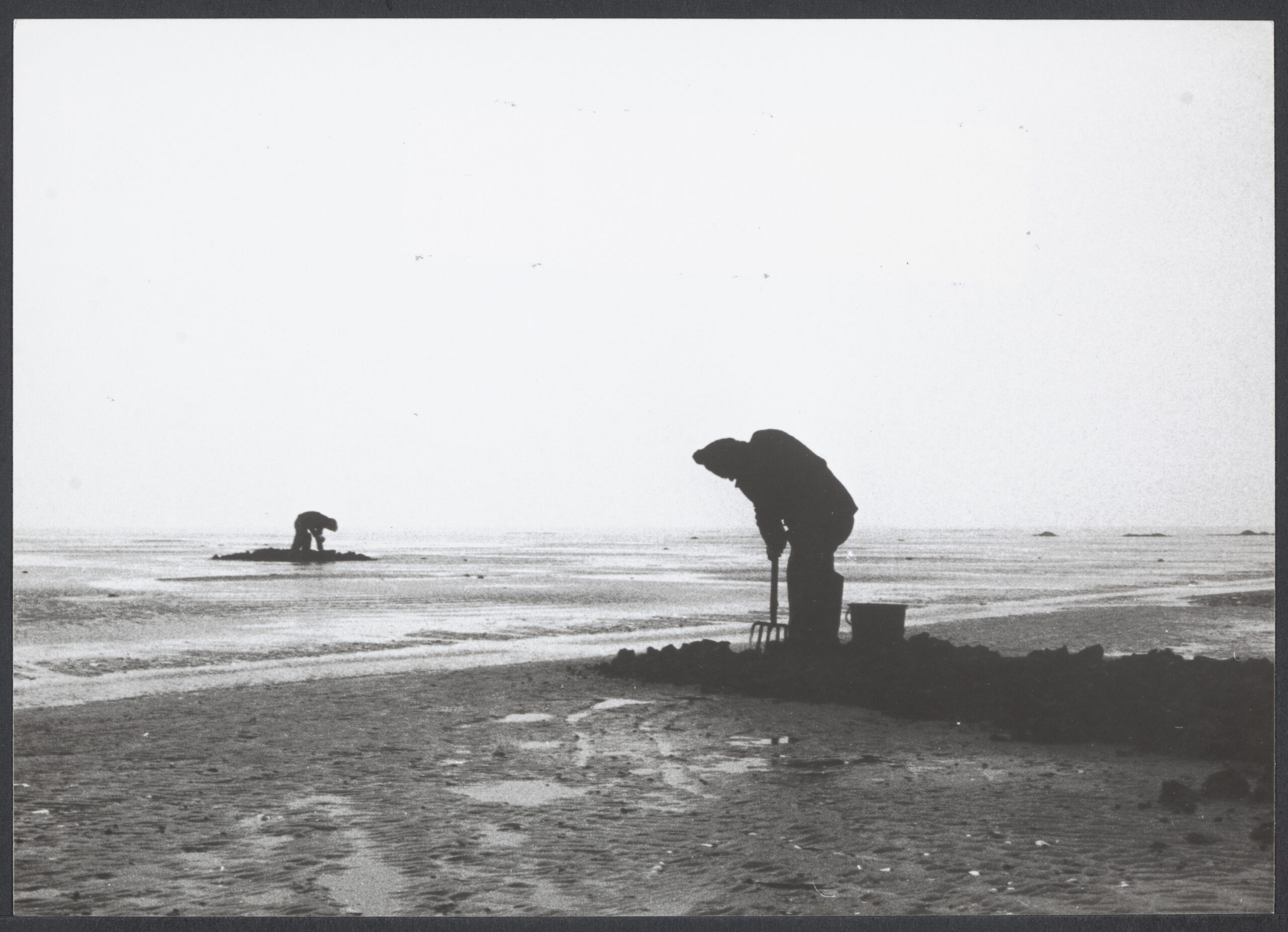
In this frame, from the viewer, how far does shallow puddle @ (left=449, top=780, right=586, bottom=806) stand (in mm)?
7020

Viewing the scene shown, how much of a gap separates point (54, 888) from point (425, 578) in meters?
27.3

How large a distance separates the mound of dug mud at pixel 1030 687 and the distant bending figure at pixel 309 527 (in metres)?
30.6

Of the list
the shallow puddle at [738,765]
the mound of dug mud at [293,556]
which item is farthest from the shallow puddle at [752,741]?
the mound of dug mud at [293,556]

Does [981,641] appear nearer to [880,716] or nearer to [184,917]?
[880,716]

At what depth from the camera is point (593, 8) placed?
7.01m

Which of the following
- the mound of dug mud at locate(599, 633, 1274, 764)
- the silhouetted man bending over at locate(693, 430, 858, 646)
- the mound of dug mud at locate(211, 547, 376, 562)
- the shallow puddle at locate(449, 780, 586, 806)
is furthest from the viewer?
the mound of dug mud at locate(211, 547, 376, 562)

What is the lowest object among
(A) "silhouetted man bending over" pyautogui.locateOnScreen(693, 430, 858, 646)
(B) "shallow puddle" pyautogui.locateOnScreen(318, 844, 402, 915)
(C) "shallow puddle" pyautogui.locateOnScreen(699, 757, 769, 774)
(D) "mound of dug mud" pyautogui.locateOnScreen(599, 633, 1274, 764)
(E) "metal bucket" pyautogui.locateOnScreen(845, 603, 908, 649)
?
(B) "shallow puddle" pyautogui.locateOnScreen(318, 844, 402, 915)

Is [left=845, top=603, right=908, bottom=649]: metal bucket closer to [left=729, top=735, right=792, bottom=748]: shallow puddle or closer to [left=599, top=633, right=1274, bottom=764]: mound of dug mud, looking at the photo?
[left=599, top=633, right=1274, bottom=764]: mound of dug mud

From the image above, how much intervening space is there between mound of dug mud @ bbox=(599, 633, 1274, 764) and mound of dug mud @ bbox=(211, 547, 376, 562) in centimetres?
3043

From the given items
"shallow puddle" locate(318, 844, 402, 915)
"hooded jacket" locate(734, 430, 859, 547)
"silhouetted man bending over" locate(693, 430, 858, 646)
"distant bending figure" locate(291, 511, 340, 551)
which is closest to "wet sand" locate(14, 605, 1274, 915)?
"shallow puddle" locate(318, 844, 402, 915)

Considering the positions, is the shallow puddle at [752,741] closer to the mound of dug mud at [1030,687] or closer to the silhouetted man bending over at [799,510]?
the mound of dug mud at [1030,687]

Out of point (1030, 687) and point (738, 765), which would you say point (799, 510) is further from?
point (738, 765)

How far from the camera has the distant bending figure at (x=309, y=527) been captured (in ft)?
135

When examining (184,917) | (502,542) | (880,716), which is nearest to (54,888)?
(184,917)
